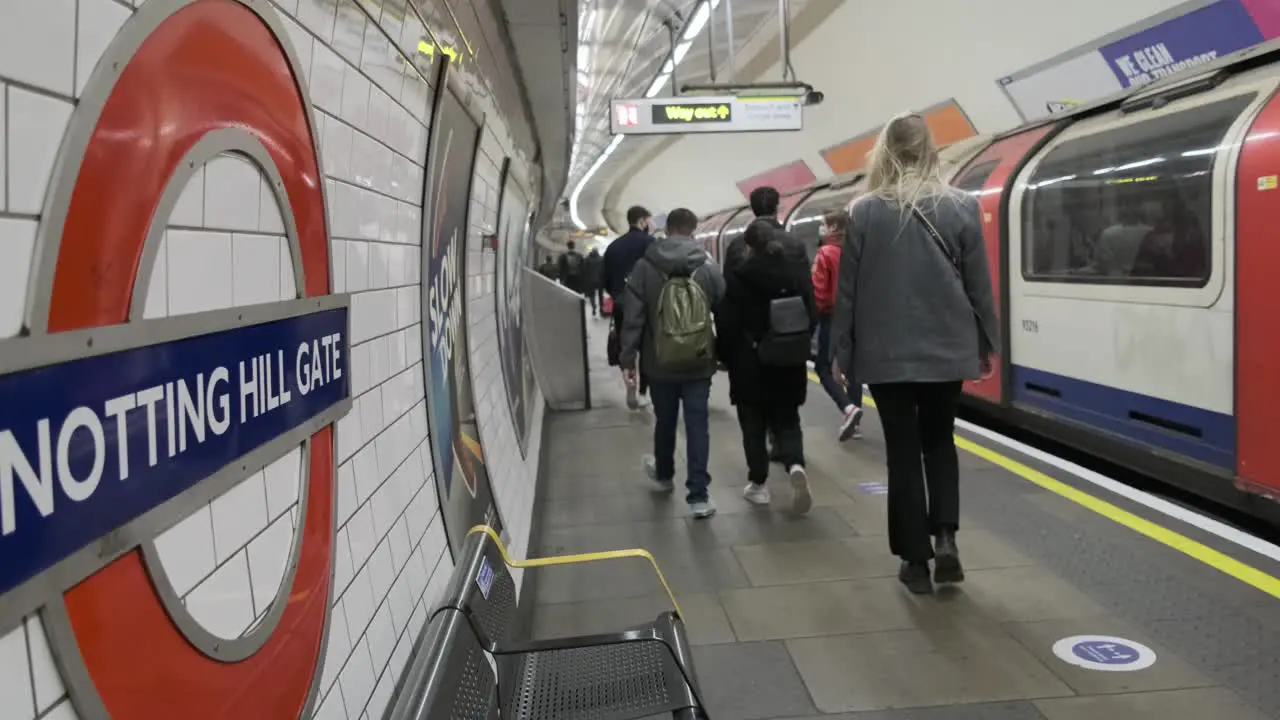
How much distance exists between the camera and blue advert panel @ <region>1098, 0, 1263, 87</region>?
7.89 m

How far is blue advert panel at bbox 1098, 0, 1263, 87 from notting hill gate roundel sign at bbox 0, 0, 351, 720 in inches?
335

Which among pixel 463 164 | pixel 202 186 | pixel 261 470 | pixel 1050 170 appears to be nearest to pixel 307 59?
pixel 202 186

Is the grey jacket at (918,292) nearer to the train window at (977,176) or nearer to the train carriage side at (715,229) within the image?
the train window at (977,176)

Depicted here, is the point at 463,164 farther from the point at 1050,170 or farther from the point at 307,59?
the point at 1050,170

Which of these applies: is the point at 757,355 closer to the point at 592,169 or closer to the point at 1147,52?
the point at 1147,52

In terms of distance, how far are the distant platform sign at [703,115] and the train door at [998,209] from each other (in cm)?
328

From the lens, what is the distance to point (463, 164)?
10.1 ft

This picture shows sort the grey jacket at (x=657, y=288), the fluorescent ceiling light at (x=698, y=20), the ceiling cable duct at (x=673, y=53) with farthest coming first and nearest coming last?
the ceiling cable duct at (x=673, y=53) → the fluorescent ceiling light at (x=698, y=20) → the grey jacket at (x=657, y=288)

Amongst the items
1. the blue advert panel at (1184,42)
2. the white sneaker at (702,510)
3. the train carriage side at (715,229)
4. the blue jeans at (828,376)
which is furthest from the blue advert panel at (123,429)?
Result: the train carriage side at (715,229)

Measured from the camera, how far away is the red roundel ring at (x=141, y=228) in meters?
0.80

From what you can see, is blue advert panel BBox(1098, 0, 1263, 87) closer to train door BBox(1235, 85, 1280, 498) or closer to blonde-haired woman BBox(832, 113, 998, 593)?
train door BBox(1235, 85, 1280, 498)

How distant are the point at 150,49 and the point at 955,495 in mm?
3257

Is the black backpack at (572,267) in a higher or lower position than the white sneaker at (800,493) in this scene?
higher

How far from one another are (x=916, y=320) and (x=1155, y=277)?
2.17 meters
